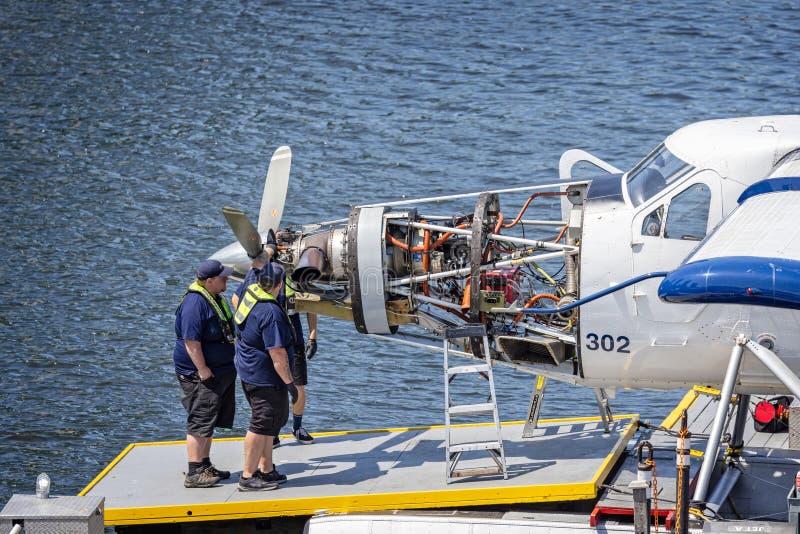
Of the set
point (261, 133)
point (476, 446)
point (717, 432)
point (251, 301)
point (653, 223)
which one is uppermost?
point (261, 133)

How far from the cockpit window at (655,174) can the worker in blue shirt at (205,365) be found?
11.4 feet

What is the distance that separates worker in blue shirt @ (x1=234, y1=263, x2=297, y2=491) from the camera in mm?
10438

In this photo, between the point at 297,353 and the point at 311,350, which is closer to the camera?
the point at 297,353

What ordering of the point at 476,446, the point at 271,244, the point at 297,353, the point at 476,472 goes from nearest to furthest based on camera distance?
the point at 476,446 → the point at 476,472 → the point at 271,244 → the point at 297,353

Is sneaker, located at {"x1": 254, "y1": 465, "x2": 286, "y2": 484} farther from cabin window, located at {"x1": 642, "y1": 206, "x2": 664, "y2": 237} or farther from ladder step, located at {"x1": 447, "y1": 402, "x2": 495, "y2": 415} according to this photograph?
cabin window, located at {"x1": 642, "y1": 206, "x2": 664, "y2": 237}

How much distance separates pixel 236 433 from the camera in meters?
15.0

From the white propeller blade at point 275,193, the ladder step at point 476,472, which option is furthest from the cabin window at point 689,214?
the white propeller blade at point 275,193

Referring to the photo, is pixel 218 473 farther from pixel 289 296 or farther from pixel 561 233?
pixel 561 233

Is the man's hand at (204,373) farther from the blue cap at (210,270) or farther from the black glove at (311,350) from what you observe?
the black glove at (311,350)

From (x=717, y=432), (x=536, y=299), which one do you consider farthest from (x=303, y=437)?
(x=717, y=432)

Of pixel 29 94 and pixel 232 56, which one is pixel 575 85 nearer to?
pixel 232 56

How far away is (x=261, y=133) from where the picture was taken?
A: 26266 mm

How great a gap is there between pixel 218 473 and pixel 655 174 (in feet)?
14.4

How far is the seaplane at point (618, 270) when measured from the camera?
30.3ft
